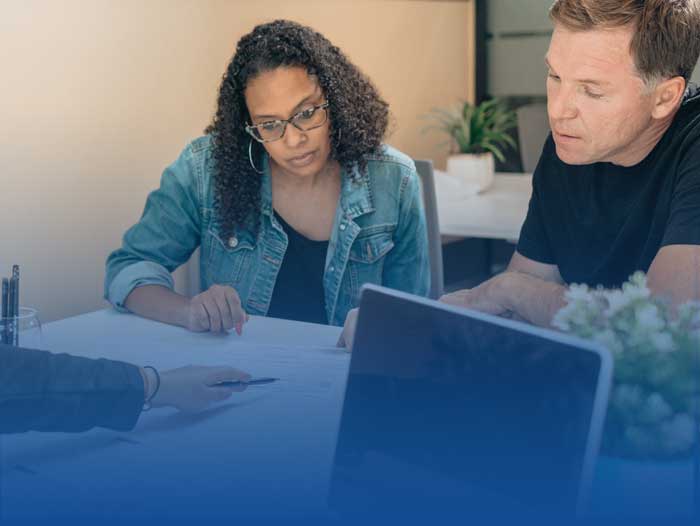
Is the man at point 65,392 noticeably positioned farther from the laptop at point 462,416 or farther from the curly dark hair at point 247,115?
the curly dark hair at point 247,115

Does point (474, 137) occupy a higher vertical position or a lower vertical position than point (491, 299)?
higher

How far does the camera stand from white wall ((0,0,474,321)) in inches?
94.2

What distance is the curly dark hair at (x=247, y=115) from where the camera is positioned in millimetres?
1990

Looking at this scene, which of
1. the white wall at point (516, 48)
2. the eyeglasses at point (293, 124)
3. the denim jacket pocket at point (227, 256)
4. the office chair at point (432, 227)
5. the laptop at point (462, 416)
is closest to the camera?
the laptop at point (462, 416)

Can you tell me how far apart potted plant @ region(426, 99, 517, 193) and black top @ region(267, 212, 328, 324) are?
5.25 ft

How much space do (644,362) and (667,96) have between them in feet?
2.57

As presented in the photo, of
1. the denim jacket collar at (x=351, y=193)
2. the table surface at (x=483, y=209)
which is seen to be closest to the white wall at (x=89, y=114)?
the denim jacket collar at (x=351, y=193)

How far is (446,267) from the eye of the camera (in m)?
4.21

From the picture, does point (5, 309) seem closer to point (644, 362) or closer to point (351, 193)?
point (351, 193)

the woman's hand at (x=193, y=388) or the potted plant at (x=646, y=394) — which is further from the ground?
the potted plant at (x=646, y=394)

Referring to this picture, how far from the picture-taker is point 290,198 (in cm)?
209

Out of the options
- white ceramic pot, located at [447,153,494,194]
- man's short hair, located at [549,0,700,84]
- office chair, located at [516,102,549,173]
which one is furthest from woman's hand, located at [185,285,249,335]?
office chair, located at [516,102,549,173]

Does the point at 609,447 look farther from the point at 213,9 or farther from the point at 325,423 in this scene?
the point at 213,9

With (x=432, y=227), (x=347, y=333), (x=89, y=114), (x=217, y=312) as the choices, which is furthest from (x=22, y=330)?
(x=432, y=227)
